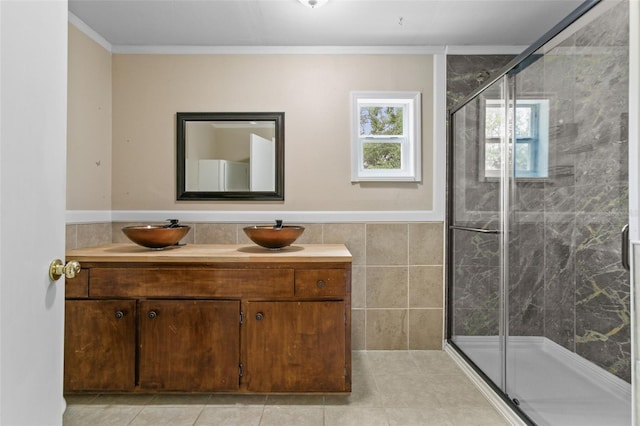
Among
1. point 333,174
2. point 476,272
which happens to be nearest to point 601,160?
point 476,272

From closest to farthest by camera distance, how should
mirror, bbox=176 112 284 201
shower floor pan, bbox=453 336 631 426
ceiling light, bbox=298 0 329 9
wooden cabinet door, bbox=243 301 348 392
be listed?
shower floor pan, bbox=453 336 631 426 < wooden cabinet door, bbox=243 301 348 392 < ceiling light, bbox=298 0 329 9 < mirror, bbox=176 112 284 201

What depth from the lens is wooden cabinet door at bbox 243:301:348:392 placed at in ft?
6.95

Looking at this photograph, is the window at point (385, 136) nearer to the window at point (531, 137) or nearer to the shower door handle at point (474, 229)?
the shower door handle at point (474, 229)

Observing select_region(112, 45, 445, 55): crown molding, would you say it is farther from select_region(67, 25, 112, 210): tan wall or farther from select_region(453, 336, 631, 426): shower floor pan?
select_region(453, 336, 631, 426): shower floor pan

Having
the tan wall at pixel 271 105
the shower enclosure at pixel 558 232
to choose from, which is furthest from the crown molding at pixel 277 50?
the shower enclosure at pixel 558 232

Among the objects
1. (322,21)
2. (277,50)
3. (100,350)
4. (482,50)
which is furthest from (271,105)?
(100,350)

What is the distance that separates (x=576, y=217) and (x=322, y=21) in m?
1.99

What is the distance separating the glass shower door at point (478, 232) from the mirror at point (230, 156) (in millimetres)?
1334

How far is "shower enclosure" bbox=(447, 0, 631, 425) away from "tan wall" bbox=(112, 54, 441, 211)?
2.72 ft

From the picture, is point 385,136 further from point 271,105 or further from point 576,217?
point 576,217

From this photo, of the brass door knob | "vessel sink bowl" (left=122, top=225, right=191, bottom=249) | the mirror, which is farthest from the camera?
the mirror

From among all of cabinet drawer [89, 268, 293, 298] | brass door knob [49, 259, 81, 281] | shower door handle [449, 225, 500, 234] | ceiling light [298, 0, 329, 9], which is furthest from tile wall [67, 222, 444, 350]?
brass door knob [49, 259, 81, 281]

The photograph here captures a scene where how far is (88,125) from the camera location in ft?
8.68

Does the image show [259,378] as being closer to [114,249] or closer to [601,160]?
[114,249]
